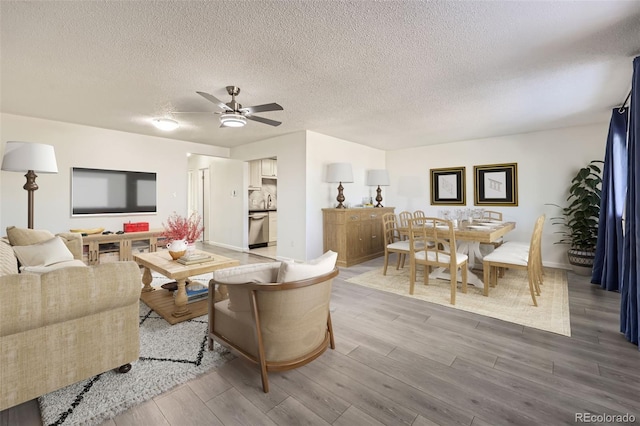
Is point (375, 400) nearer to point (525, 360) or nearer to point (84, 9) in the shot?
point (525, 360)

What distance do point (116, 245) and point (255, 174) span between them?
328cm

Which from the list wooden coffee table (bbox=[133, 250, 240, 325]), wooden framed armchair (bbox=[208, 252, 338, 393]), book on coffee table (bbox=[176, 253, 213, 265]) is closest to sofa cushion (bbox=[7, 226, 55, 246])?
wooden coffee table (bbox=[133, 250, 240, 325])

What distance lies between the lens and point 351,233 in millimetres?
4879

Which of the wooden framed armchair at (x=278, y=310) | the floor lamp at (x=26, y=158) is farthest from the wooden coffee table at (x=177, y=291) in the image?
the floor lamp at (x=26, y=158)

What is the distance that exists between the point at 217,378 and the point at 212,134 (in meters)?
4.38

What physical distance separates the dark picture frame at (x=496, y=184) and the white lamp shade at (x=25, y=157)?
6616mm

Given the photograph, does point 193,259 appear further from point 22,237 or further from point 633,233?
point 633,233

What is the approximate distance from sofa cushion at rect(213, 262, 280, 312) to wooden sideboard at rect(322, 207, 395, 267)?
3.05 metres

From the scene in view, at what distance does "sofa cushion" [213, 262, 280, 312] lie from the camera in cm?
168

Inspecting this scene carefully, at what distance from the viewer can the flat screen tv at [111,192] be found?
448 cm

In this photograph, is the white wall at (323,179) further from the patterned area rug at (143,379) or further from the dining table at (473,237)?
the patterned area rug at (143,379)

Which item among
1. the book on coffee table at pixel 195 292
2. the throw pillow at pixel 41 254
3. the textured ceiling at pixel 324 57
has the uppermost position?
the textured ceiling at pixel 324 57

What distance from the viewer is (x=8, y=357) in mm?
1382

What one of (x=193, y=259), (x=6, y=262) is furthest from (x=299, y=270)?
(x=6, y=262)
